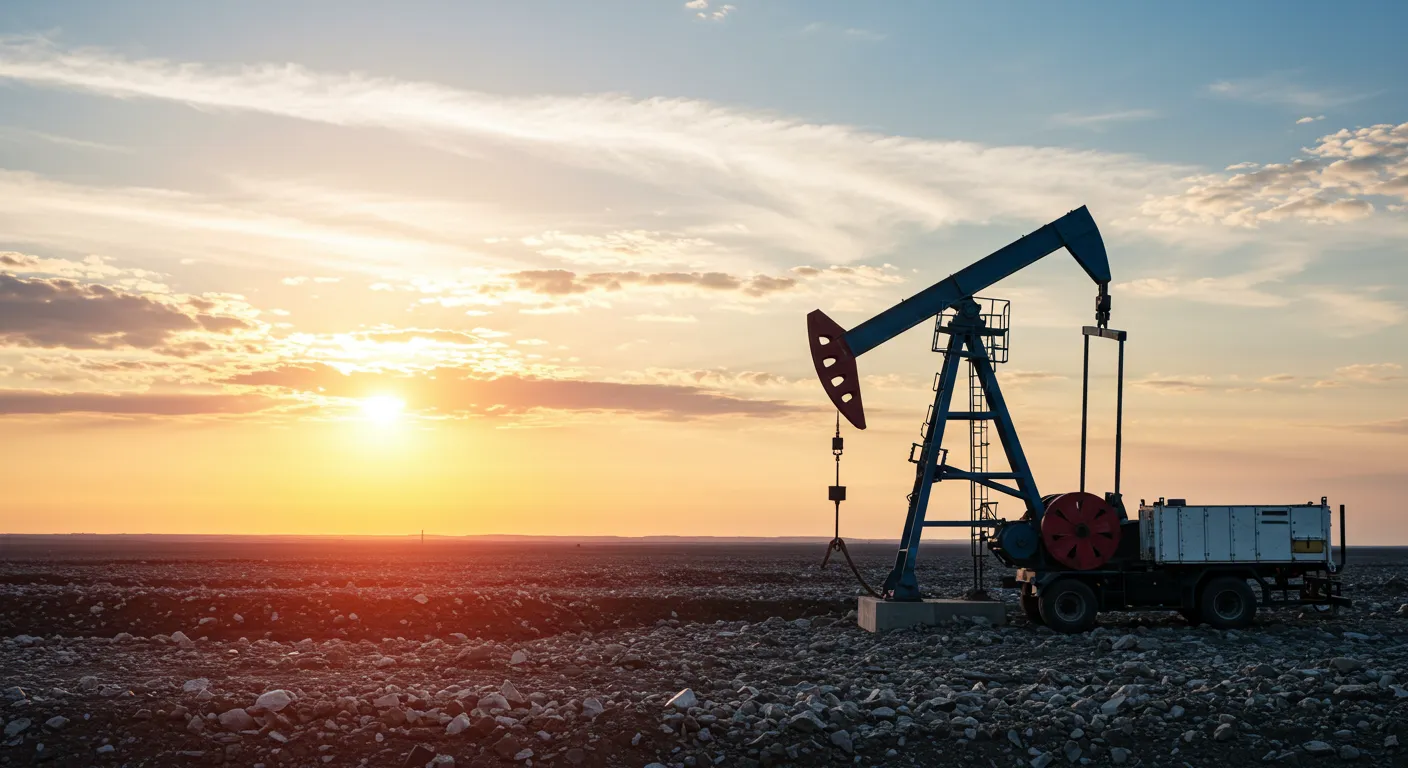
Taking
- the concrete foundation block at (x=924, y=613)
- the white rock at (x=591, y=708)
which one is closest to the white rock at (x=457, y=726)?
the white rock at (x=591, y=708)

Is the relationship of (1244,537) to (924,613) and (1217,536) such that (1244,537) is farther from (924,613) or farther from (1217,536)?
(924,613)

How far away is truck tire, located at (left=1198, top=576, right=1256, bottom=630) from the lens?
86.0 feet

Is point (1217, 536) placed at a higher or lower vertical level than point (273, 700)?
higher

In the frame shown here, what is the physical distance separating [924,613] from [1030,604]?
2.67m

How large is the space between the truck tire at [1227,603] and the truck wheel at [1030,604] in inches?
127

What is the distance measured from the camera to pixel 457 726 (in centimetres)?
1473

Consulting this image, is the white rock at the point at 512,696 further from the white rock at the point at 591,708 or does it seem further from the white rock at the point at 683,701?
the white rock at the point at 683,701

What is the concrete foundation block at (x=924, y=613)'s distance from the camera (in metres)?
26.0

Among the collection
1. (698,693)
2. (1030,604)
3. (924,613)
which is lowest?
(698,693)

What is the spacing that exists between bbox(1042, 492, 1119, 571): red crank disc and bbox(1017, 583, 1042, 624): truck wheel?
1.11 m

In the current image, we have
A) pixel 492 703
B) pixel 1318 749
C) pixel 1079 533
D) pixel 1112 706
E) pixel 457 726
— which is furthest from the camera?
pixel 1079 533

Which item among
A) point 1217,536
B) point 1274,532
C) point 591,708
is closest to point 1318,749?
point 591,708

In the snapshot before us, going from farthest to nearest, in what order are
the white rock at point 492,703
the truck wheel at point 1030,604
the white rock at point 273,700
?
1. the truck wheel at point 1030,604
2. the white rock at point 492,703
3. the white rock at point 273,700

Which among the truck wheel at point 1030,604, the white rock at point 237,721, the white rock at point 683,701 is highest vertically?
the truck wheel at point 1030,604
